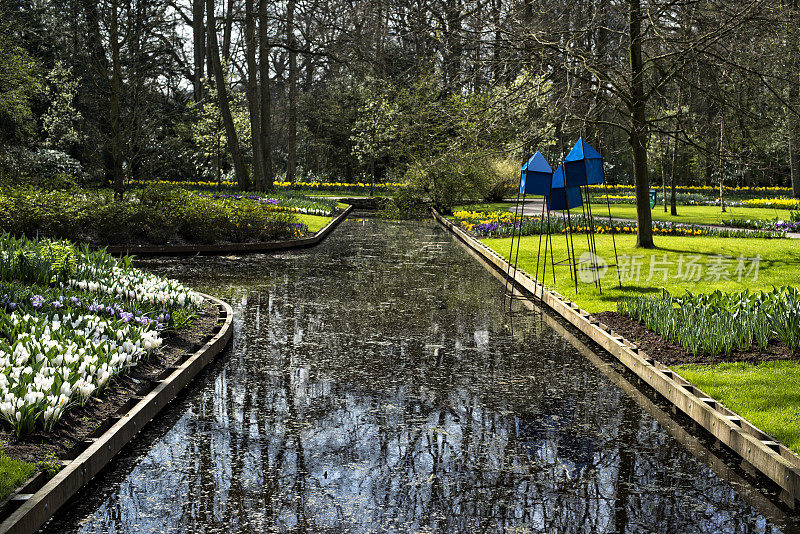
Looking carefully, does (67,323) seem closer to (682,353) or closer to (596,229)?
(682,353)

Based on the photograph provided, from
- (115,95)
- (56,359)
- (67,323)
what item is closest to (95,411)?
(56,359)

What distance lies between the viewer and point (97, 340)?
278 inches

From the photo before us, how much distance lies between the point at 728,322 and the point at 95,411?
19.9 ft

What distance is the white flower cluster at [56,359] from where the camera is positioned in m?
5.29

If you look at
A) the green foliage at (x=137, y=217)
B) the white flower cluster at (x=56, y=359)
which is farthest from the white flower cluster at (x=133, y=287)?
the green foliage at (x=137, y=217)

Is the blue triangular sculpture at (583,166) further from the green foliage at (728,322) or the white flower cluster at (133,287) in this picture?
the white flower cluster at (133,287)

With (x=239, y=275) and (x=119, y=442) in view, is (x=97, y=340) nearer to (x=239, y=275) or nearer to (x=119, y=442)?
(x=119, y=442)

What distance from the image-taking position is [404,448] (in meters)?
5.64

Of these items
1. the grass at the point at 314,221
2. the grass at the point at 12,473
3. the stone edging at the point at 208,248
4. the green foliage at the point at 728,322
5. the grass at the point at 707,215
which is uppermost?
the grass at the point at 314,221

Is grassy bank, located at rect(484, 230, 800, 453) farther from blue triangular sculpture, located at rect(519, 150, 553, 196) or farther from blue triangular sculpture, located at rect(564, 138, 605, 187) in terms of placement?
blue triangular sculpture, located at rect(564, 138, 605, 187)

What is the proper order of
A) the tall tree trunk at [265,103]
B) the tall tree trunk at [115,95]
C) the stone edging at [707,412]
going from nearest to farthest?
the stone edging at [707,412] < the tall tree trunk at [115,95] < the tall tree trunk at [265,103]

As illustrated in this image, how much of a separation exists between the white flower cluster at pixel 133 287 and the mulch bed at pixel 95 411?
0.71 meters

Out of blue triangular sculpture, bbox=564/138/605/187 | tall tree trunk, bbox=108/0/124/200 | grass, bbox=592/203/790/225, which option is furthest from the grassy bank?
tall tree trunk, bbox=108/0/124/200

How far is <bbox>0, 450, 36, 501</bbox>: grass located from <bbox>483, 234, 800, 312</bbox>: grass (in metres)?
8.03
